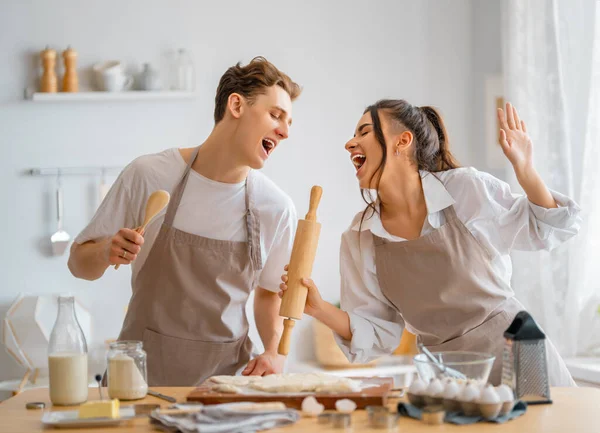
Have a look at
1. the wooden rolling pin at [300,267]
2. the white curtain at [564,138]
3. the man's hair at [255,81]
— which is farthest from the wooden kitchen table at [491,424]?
the white curtain at [564,138]

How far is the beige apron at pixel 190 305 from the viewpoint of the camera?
2.33m

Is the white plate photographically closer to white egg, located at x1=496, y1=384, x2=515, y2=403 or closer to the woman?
the woman

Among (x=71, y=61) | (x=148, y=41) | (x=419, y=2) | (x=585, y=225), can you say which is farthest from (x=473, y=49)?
(x=71, y=61)

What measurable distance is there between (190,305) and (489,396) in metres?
1.05

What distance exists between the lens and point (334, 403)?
1716 millimetres

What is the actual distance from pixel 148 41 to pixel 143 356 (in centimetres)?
295

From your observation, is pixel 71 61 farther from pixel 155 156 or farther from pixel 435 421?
pixel 435 421

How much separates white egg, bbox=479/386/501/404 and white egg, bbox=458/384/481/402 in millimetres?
11

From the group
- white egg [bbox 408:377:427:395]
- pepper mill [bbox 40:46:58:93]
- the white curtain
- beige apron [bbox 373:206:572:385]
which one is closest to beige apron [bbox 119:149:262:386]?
beige apron [bbox 373:206:572:385]

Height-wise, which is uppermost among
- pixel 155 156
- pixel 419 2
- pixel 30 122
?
pixel 419 2

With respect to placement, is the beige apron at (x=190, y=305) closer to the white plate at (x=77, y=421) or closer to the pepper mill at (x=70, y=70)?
the white plate at (x=77, y=421)

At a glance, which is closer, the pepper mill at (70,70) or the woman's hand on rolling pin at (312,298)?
the woman's hand on rolling pin at (312,298)

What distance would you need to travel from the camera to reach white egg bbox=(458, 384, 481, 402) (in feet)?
5.20

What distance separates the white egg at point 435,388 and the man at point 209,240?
709 millimetres
